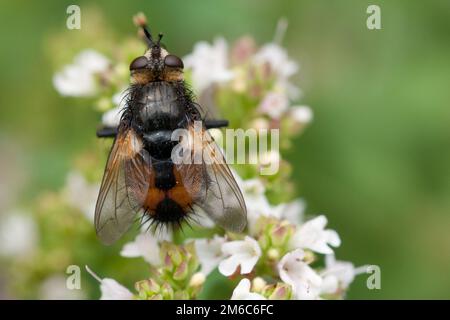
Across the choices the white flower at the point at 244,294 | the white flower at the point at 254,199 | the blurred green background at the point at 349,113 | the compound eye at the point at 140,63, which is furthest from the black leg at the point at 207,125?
the blurred green background at the point at 349,113

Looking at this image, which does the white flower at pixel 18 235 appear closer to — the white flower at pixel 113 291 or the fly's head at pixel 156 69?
the white flower at pixel 113 291

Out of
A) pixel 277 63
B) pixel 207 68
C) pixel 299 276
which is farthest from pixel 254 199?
pixel 277 63

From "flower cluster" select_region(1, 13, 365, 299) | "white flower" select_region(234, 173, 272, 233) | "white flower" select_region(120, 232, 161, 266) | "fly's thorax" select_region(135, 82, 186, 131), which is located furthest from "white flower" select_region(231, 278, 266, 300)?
"fly's thorax" select_region(135, 82, 186, 131)

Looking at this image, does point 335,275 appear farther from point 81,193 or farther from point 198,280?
point 81,193

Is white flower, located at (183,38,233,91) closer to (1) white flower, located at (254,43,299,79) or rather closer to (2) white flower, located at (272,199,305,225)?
(1) white flower, located at (254,43,299,79)
